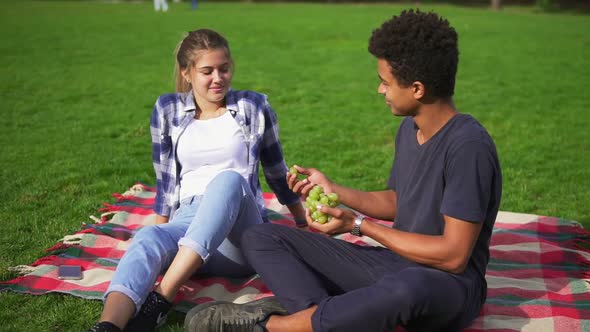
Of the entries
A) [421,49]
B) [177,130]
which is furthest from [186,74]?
[421,49]

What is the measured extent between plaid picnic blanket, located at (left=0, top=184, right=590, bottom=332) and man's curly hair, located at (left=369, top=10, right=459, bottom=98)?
66.4 inches

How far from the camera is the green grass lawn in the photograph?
658cm

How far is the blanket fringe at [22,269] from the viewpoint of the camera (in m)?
4.95

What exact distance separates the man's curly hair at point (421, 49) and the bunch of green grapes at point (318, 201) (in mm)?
824

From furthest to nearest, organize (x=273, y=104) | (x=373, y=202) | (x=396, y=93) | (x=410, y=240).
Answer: (x=273, y=104) < (x=373, y=202) < (x=396, y=93) < (x=410, y=240)

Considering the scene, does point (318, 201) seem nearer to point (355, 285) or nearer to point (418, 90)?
point (355, 285)

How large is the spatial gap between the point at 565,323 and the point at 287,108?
26.2ft

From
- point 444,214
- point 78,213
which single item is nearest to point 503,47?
point 78,213

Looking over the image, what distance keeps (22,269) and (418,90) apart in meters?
3.30

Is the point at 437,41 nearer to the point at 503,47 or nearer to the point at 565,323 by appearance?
the point at 565,323

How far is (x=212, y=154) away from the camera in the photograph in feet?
16.3

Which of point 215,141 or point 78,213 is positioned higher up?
point 215,141

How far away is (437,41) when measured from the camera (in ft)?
11.9

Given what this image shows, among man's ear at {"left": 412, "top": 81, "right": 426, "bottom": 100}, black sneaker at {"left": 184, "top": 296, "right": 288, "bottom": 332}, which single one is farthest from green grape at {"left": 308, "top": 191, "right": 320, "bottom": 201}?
man's ear at {"left": 412, "top": 81, "right": 426, "bottom": 100}
